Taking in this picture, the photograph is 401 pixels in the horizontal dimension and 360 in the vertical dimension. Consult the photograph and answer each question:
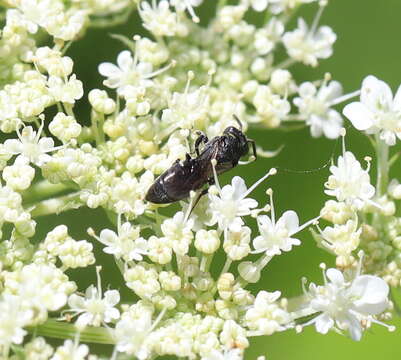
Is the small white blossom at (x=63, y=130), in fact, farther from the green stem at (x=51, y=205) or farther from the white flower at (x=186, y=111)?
the white flower at (x=186, y=111)

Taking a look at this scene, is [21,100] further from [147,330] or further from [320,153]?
[320,153]

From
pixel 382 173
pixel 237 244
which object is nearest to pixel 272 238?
pixel 237 244

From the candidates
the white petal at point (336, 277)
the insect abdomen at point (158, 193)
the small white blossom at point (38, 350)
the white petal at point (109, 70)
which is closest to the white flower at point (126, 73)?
the white petal at point (109, 70)

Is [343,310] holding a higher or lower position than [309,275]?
lower

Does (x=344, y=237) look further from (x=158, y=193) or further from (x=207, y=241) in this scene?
(x=158, y=193)

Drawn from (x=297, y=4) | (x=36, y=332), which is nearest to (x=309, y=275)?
(x=297, y=4)

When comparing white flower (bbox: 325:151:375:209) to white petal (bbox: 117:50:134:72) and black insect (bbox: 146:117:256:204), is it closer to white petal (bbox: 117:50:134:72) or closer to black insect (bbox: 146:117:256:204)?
black insect (bbox: 146:117:256:204)
